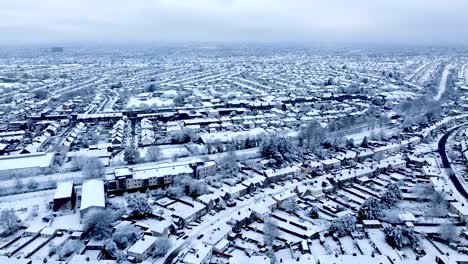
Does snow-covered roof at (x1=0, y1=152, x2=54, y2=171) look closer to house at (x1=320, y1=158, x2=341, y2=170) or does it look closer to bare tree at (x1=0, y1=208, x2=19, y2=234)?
bare tree at (x1=0, y1=208, x2=19, y2=234)

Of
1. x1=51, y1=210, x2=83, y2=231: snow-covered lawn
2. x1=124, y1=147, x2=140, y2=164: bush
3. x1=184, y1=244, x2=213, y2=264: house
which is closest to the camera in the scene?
x1=184, y1=244, x2=213, y2=264: house

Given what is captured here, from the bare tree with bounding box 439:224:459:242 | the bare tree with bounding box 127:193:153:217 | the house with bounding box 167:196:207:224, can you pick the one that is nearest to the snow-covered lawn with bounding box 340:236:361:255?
the bare tree with bounding box 439:224:459:242

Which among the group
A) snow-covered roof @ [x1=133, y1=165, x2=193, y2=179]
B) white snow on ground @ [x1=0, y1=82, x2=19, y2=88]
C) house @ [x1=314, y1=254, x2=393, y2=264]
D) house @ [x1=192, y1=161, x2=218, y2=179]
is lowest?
house @ [x1=314, y1=254, x2=393, y2=264]

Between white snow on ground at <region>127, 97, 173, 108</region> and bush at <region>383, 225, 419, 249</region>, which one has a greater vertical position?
white snow on ground at <region>127, 97, 173, 108</region>

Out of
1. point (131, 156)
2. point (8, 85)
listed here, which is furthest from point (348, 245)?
point (8, 85)

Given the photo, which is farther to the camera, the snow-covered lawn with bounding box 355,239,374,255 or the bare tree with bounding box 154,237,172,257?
the snow-covered lawn with bounding box 355,239,374,255

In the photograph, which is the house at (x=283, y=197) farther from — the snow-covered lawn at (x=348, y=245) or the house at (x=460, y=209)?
the house at (x=460, y=209)

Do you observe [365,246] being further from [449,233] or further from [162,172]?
[162,172]
